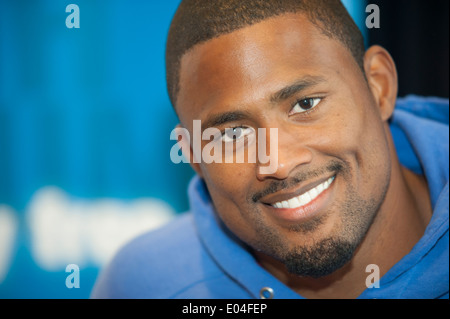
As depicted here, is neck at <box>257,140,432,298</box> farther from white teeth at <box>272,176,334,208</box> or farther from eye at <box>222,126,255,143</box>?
eye at <box>222,126,255,143</box>

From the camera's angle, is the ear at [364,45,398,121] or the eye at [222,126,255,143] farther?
the ear at [364,45,398,121]

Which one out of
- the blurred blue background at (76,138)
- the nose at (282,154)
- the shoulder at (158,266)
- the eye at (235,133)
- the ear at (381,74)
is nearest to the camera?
the nose at (282,154)

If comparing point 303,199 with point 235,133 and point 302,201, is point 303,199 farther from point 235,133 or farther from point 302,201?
point 235,133

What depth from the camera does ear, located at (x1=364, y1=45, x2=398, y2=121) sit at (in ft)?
4.32

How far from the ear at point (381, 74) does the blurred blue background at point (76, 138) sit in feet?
4.33

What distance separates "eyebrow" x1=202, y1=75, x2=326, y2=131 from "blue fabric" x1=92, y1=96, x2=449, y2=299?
0.40m

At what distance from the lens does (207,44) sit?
1142 mm

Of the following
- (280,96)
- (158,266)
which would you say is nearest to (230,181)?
(280,96)

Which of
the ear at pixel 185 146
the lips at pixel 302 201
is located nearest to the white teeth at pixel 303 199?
the lips at pixel 302 201

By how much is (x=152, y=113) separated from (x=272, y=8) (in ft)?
4.65

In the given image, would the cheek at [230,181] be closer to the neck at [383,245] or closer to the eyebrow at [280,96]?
the eyebrow at [280,96]

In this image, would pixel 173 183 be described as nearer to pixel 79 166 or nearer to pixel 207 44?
pixel 79 166

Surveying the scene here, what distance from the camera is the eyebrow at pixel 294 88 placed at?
3.55 feet

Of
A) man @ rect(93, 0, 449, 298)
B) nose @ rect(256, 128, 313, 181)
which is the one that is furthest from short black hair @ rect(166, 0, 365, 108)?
nose @ rect(256, 128, 313, 181)
